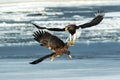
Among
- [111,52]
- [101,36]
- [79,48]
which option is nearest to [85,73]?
[111,52]

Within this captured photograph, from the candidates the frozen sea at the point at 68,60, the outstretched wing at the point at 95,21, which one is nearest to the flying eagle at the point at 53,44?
the outstretched wing at the point at 95,21

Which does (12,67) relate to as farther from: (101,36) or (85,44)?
(101,36)

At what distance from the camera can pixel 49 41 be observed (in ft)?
11.4

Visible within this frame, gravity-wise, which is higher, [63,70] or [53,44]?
[53,44]

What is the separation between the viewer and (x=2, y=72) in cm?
927

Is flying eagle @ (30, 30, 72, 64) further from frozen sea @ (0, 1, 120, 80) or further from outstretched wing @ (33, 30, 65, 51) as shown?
frozen sea @ (0, 1, 120, 80)

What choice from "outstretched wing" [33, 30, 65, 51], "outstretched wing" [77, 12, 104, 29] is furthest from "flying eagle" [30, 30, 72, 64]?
"outstretched wing" [77, 12, 104, 29]

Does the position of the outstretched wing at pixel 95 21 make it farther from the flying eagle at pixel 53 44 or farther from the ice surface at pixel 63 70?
the ice surface at pixel 63 70

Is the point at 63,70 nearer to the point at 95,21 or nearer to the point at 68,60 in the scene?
the point at 68,60

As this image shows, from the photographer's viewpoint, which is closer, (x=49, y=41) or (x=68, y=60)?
(x=49, y=41)

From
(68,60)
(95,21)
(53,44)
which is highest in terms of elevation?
(95,21)

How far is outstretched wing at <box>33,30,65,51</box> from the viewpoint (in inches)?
136

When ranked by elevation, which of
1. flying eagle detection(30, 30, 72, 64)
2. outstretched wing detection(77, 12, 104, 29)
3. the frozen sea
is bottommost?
the frozen sea

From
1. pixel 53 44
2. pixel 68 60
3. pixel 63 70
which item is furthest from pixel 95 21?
pixel 68 60
